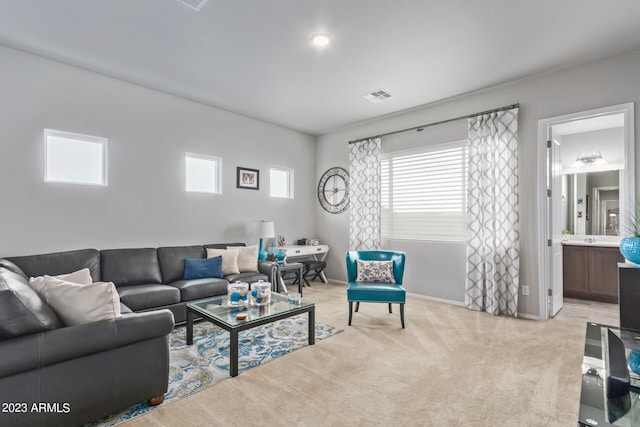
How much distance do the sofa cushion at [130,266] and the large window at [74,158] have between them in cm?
91

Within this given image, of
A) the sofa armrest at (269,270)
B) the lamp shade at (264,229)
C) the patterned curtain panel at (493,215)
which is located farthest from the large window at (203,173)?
the patterned curtain panel at (493,215)

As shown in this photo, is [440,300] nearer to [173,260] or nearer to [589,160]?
[589,160]

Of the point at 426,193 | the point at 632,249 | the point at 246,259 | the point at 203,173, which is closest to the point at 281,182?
the point at 203,173

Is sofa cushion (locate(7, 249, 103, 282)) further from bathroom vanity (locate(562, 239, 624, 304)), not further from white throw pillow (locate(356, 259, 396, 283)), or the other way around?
bathroom vanity (locate(562, 239, 624, 304))

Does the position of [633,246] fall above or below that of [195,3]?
below

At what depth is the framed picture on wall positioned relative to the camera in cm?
514

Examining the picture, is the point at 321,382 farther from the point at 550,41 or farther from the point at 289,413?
the point at 550,41

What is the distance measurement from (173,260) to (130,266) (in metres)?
0.50

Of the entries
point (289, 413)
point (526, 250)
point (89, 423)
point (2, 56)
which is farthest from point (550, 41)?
point (2, 56)

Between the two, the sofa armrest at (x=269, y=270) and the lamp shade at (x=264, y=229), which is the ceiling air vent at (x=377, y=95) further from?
the sofa armrest at (x=269, y=270)

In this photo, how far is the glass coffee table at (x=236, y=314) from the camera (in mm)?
2412

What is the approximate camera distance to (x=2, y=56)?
311 cm

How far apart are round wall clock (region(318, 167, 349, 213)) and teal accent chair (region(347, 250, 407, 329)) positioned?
1.84 metres

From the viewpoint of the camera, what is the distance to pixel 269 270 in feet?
14.8
